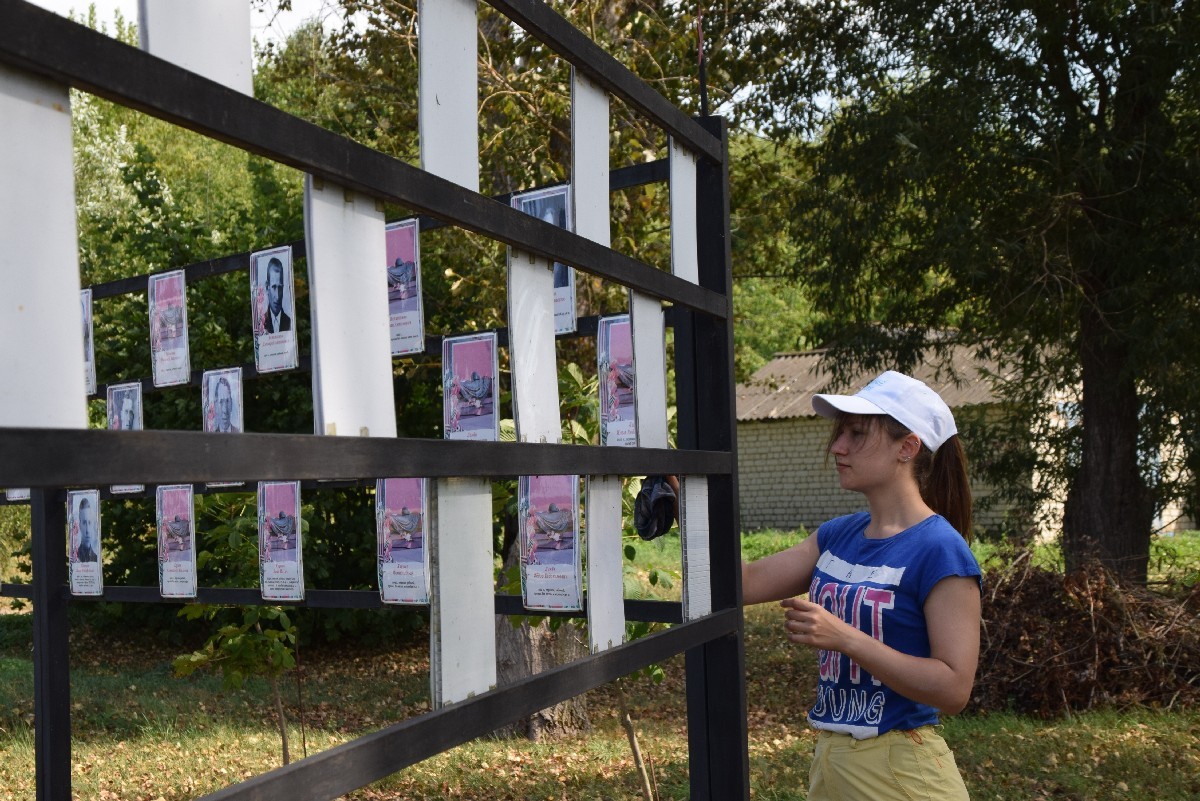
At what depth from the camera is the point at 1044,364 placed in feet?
35.8

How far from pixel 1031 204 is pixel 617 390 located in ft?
27.3

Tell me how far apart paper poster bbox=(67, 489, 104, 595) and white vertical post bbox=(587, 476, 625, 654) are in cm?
273

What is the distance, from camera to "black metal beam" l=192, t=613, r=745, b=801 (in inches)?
47.3

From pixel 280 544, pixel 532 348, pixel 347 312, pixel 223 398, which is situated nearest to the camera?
pixel 347 312

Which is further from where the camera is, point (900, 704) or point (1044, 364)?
point (1044, 364)

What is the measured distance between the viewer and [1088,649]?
27.7 feet

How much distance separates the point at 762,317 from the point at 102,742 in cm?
3317

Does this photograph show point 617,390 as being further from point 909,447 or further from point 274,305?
point 274,305

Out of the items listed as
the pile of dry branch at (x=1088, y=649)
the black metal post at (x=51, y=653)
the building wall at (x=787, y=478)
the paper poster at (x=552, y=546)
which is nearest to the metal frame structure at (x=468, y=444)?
the paper poster at (x=552, y=546)

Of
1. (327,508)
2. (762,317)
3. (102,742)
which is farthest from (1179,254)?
(762,317)

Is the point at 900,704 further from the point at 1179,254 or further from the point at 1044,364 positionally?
the point at 1044,364

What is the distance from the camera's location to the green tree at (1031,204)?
31.1 feet

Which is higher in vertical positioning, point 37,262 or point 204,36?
point 204,36

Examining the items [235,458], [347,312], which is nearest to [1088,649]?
[347,312]
